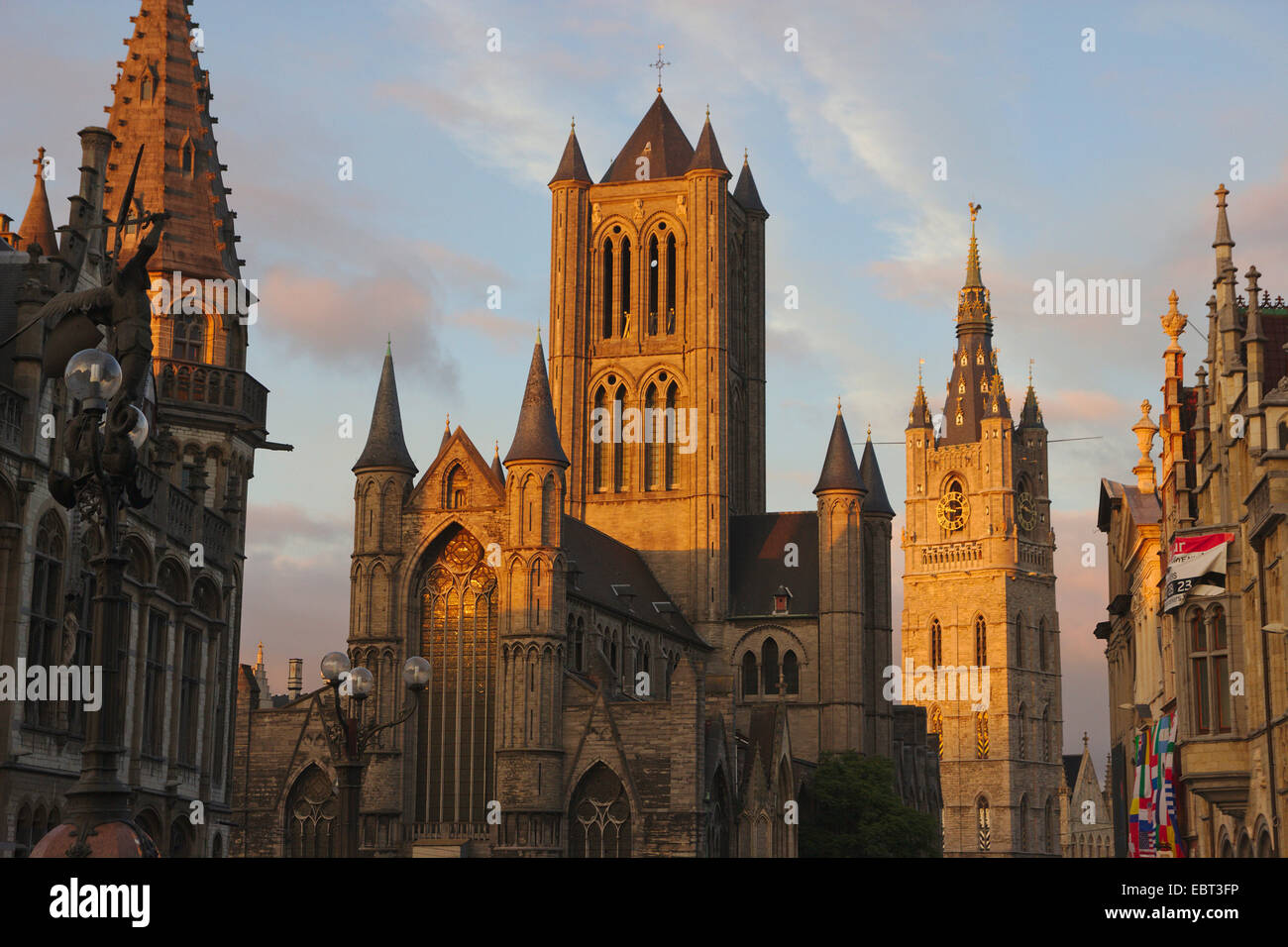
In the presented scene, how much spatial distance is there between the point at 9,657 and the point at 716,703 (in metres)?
39.9

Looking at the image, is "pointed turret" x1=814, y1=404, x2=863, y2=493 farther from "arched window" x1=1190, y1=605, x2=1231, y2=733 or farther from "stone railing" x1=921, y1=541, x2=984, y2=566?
"arched window" x1=1190, y1=605, x2=1231, y2=733

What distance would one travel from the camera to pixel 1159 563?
131 ft

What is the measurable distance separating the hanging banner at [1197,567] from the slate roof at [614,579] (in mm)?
35130

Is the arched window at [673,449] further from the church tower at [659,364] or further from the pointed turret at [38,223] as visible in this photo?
the pointed turret at [38,223]

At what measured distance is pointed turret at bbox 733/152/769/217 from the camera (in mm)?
89125

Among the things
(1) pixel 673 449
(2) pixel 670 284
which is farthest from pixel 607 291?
(1) pixel 673 449

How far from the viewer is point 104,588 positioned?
13.7 m

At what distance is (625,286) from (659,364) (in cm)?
432

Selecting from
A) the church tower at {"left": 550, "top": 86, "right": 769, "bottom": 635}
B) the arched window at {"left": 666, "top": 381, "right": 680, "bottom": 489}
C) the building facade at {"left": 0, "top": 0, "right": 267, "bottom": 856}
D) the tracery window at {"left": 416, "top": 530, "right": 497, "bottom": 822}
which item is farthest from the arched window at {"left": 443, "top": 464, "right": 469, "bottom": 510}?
the building facade at {"left": 0, "top": 0, "right": 267, "bottom": 856}

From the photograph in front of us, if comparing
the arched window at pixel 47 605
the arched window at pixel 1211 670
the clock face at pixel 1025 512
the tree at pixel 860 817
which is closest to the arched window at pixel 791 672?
the tree at pixel 860 817

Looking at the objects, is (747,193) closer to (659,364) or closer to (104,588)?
(659,364)

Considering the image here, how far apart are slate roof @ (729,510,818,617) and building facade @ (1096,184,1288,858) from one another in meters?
40.3

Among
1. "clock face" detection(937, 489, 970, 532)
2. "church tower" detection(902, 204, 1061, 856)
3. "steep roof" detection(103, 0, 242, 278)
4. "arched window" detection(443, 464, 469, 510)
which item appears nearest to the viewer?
"steep roof" detection(103, 0, 242, 278)
